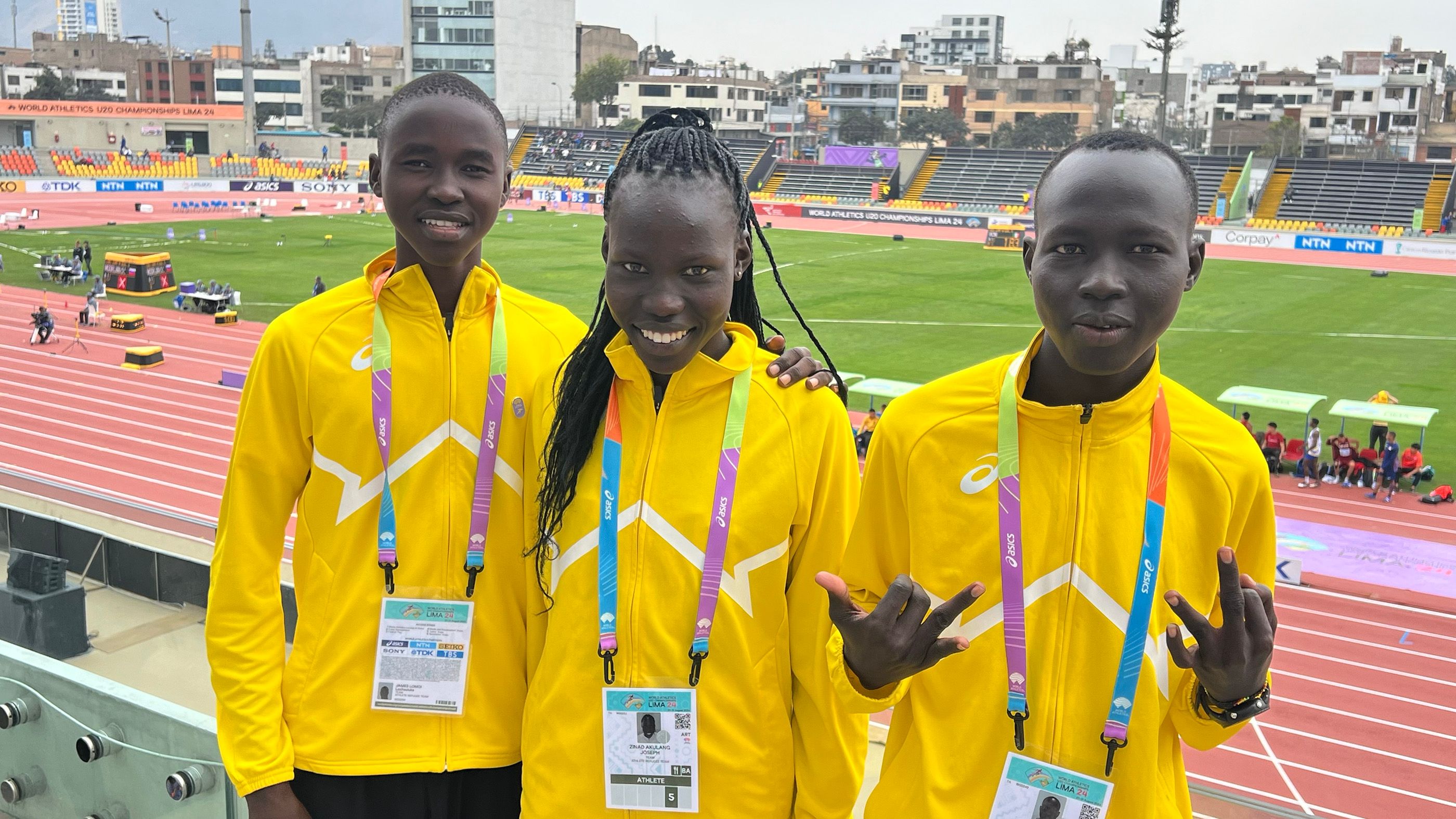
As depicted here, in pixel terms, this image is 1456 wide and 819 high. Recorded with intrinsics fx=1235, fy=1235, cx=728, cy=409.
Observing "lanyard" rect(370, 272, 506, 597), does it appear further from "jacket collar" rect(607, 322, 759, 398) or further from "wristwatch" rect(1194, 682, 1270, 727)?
"wristwatch" rect(1194, 682, 1270, 727)

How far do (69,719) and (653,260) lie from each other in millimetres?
2500

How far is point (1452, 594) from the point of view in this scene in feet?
39.9

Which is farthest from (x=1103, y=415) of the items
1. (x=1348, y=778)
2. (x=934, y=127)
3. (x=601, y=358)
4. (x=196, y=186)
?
(x=934, y=127)

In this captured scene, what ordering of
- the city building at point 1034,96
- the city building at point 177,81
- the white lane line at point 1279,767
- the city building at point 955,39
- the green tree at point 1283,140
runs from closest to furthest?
the white lane line at point 1279,767 < the green tree at point 1283,140 < the city building at point 1034,96 < the city building at point 177,81 < the city building at point 955,39

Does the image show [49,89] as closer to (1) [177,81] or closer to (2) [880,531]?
(1) [177,81]

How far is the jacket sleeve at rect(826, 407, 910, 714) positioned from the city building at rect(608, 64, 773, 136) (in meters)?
86.7

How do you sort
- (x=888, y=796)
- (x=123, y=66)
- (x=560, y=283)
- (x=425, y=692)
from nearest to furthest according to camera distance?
1. (x=888, y=796)
2. (x=425, y=692)
3. (x=560, y=283)
4. (x=123, y=66)

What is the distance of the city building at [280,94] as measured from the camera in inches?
4136

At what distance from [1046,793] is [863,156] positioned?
62.9 meters

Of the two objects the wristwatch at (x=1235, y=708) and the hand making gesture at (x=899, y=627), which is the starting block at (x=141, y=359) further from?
the wristwatch at (x=1235, y=708)

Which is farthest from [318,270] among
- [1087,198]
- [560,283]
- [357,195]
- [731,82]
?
[731,82]

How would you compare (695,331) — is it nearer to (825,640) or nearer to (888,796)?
(825,640)

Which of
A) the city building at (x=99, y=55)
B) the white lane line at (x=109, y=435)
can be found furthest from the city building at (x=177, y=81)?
the white lane line at (x=109, y=435)

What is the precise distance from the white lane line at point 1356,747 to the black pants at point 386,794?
793cm
